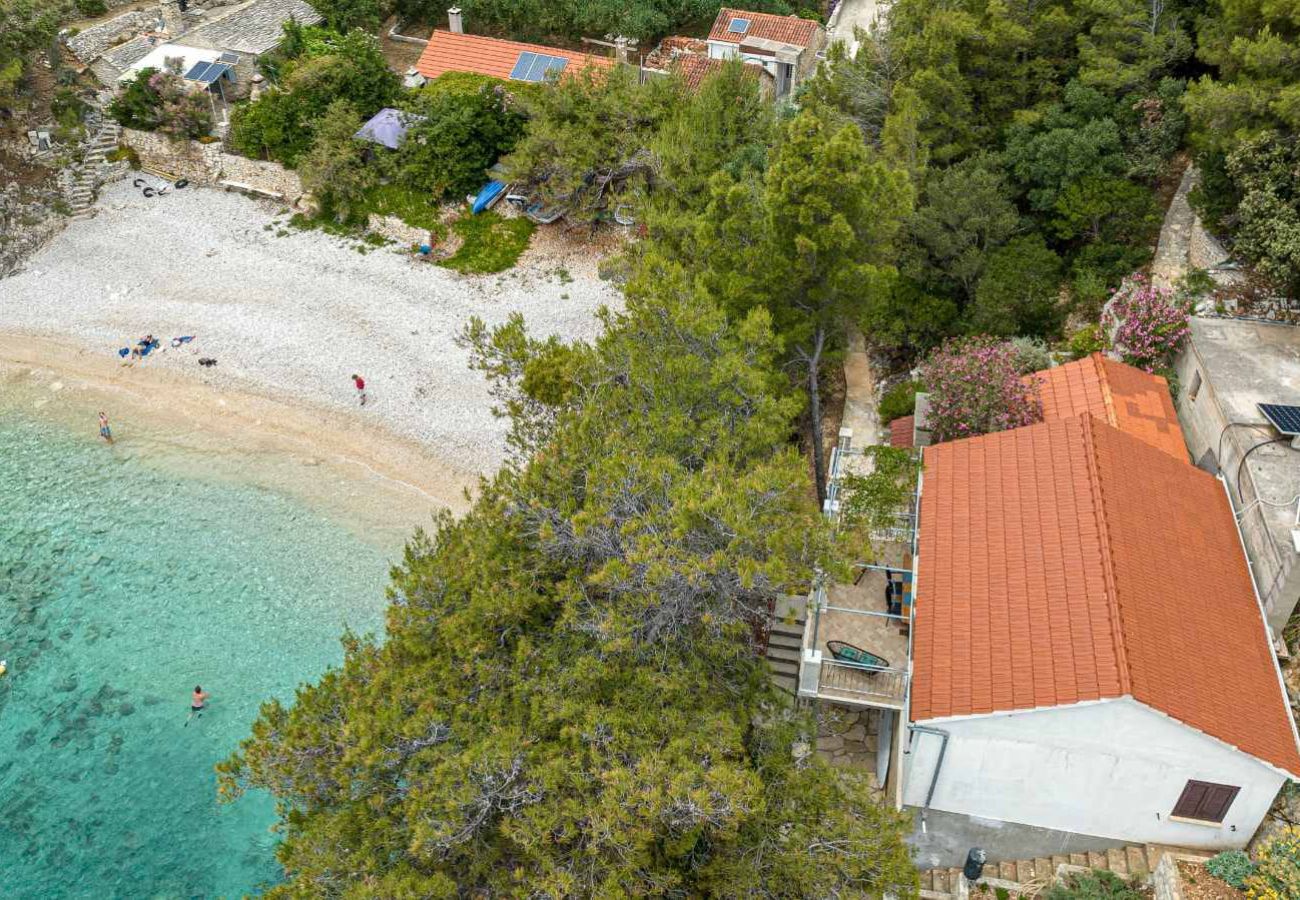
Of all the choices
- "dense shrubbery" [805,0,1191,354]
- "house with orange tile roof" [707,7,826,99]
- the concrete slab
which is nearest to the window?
the concrete slab

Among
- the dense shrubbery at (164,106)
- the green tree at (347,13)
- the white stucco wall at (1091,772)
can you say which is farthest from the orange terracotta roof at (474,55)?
the white stucco wall at (1091,772)

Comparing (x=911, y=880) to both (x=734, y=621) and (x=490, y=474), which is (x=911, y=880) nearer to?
(x=734, y=621)

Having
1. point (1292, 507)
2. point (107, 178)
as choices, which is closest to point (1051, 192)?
point (1292, 507)

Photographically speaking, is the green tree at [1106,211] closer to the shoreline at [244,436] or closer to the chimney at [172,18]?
the shoreline at [244,436]

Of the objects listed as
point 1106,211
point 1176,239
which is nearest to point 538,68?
point 1106,211

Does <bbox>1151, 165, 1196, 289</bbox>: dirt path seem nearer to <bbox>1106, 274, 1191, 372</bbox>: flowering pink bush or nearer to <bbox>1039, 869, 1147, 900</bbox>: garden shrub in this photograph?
<bbox>1106, 274, 1191, 372</bbox>: flowering pink bush

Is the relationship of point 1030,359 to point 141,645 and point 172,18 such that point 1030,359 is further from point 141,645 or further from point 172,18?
point 172,18

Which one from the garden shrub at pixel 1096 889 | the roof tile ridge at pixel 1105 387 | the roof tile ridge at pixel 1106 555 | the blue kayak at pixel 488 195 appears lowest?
the blue kayak at pixel 488 195
